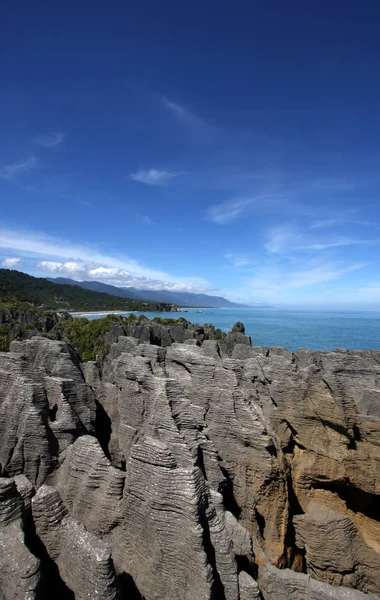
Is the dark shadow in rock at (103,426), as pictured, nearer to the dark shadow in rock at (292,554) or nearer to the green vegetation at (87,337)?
the dark shadow in rock at (292,554)

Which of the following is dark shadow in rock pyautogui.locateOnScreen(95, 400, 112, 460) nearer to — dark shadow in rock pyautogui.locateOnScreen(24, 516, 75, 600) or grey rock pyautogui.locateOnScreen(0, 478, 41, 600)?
dark shadow in rock pyautogui.locateOnScreen(24, 516, 75, 600)

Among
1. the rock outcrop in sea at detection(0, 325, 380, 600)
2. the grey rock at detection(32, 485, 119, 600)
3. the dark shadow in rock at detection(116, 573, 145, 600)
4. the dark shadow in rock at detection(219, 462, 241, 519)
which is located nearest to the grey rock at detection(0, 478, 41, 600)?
the rock outcrop in sea at detection(0, 325, 380, 600)

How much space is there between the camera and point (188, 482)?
5285 mm

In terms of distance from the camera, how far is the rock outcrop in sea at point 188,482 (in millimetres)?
5152

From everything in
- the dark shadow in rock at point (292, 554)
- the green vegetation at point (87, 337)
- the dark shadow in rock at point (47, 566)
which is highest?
the dark shadow in rock at point (47, 566)

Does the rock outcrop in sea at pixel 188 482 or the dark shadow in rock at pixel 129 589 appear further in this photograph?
the dark shadow in rock at pixel 129 589

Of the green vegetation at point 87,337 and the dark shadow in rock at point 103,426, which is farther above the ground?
the dark shadow in rock at point 103,426

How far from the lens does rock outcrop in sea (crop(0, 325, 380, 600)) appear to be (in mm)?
5152

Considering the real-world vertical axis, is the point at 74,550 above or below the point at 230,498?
above

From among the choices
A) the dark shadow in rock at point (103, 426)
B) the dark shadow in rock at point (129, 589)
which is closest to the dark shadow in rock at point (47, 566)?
the dark shadow in rock at point (129, 589)

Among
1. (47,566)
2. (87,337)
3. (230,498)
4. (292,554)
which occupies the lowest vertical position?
(292,554)

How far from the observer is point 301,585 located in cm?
630

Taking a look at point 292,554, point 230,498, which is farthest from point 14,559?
point 292,554

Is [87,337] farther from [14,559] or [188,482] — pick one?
[14,559]
